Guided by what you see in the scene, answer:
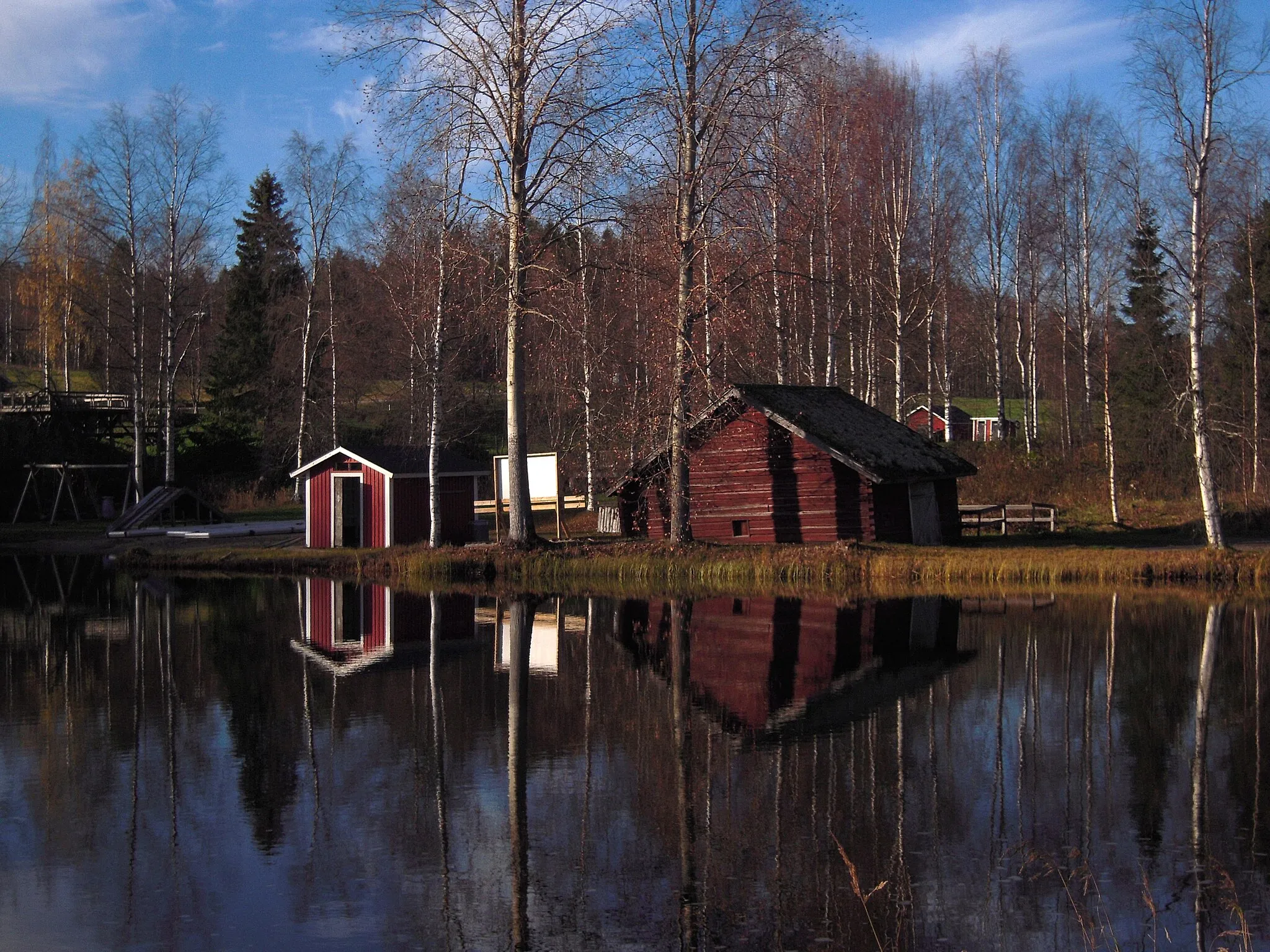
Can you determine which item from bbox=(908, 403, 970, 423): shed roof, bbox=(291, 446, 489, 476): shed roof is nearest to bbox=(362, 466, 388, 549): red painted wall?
bbox=(291, 446, 489, 476): shed roof

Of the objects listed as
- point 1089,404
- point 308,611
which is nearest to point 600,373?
point 308,611

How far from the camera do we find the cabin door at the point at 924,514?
32.7m

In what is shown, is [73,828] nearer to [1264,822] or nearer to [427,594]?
[1264,822]

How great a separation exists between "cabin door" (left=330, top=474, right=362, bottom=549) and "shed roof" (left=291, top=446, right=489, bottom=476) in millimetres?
697

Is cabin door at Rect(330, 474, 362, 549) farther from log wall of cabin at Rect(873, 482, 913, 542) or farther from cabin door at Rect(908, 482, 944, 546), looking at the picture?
cabin door at Rect(908, 482, 944, 546)

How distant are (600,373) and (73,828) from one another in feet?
99.6

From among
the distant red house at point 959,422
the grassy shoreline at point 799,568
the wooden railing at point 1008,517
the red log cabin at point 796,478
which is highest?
the distant red house at point 959,422

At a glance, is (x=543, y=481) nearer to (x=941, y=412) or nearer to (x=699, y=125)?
(x=699, y=125)

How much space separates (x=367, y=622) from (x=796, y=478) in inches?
521

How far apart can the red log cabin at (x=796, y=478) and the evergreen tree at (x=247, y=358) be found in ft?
83.0

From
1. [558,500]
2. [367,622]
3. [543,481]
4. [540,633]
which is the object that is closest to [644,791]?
[540,633]

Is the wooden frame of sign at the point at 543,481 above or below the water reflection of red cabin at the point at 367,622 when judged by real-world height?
above

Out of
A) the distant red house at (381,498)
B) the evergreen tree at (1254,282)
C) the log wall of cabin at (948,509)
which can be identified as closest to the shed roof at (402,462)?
the distant red house at (381,498)

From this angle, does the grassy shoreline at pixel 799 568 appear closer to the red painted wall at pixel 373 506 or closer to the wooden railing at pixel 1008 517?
the red painted wall at pixel 373 506
